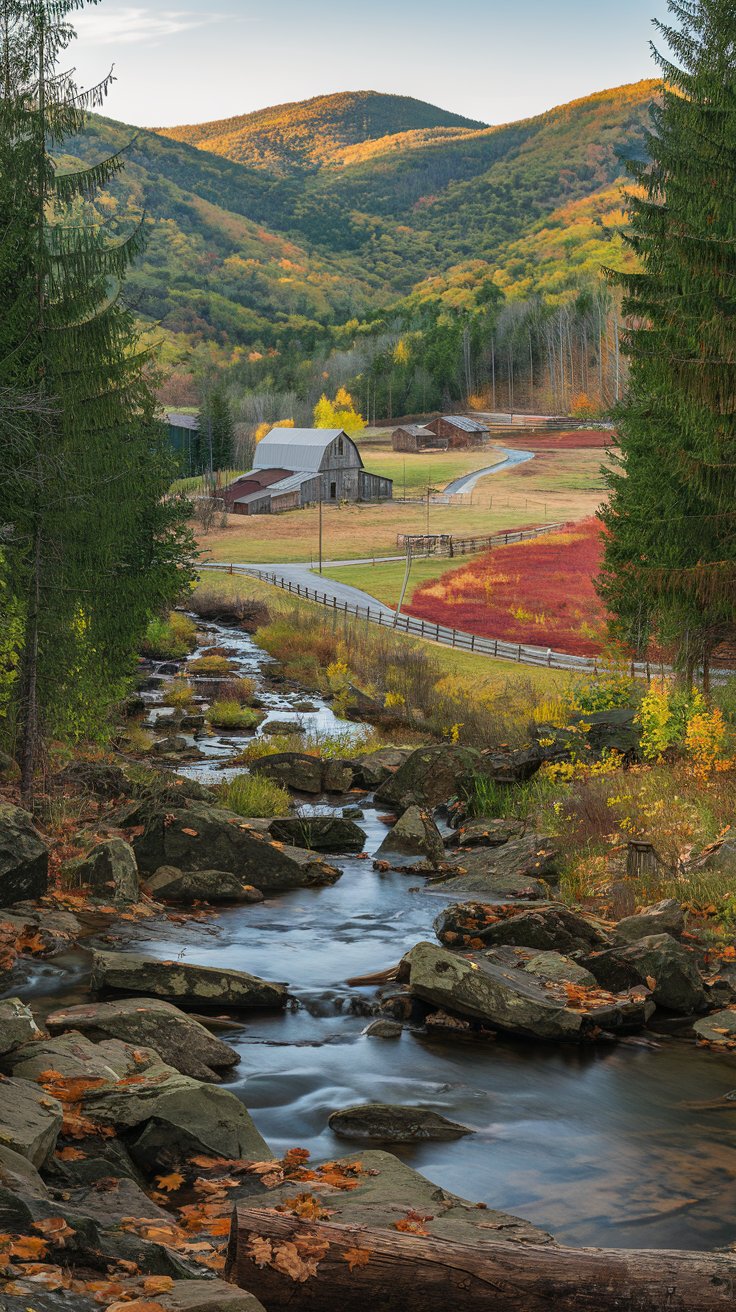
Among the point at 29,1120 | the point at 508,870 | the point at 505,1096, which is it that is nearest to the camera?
the point at 29,1120

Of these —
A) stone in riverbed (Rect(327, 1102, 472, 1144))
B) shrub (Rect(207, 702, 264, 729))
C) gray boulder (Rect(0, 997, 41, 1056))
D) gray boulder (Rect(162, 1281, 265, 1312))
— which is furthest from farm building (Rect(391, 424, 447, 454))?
gray boulder (Rect(162, 1281, 265, 1312))

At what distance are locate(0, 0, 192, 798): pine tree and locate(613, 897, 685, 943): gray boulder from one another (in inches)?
380

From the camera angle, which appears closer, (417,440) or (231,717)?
(231,717)

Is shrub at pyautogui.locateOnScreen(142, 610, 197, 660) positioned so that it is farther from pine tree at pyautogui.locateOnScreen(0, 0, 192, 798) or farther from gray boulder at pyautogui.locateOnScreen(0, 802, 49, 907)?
gray boulder at pyautogui.locateOnScreen(0, 802, 49, 907)

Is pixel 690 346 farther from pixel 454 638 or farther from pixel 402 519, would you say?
pixel 402 519

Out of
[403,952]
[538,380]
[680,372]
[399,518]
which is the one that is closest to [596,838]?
[403,952]

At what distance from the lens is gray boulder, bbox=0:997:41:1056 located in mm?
8891

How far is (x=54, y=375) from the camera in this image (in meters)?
19.2

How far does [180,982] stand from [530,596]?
46.8m

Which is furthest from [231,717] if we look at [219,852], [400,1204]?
[400,1204]

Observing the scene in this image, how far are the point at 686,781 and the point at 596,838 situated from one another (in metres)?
1.85

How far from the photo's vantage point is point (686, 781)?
18750mm

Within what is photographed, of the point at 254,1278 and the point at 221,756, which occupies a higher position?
the point at 254,1278

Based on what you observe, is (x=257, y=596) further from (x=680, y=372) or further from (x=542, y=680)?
(x=680, y=372)
